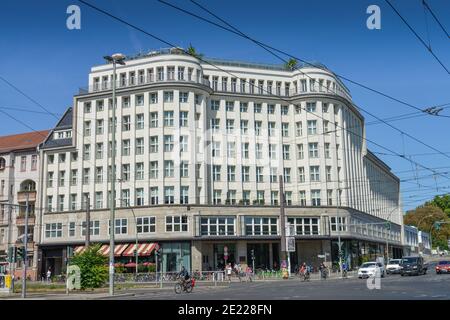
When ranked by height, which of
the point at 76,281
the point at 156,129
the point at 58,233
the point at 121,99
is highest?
the point at 121,99

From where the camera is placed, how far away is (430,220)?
12438 cm

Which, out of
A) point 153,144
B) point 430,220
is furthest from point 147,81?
point 430,220

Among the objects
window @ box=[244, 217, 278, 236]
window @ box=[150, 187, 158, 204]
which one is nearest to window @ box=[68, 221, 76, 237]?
window @ box=[150, 187, 158, 204]

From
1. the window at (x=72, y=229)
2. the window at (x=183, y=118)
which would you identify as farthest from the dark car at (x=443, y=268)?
the window at (x=72, y=229)

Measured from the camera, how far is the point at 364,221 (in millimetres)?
76250

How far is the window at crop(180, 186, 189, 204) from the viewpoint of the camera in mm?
62344

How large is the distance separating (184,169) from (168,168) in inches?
73.1

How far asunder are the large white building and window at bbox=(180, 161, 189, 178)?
0.15 m

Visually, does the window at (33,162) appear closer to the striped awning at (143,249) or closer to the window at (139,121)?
the window at (139,121)

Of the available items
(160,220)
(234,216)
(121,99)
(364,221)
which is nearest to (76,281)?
(160,220)

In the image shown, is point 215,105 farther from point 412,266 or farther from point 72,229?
point 412,266

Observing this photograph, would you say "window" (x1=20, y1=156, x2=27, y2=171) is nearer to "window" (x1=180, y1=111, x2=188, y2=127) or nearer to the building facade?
the building facade
